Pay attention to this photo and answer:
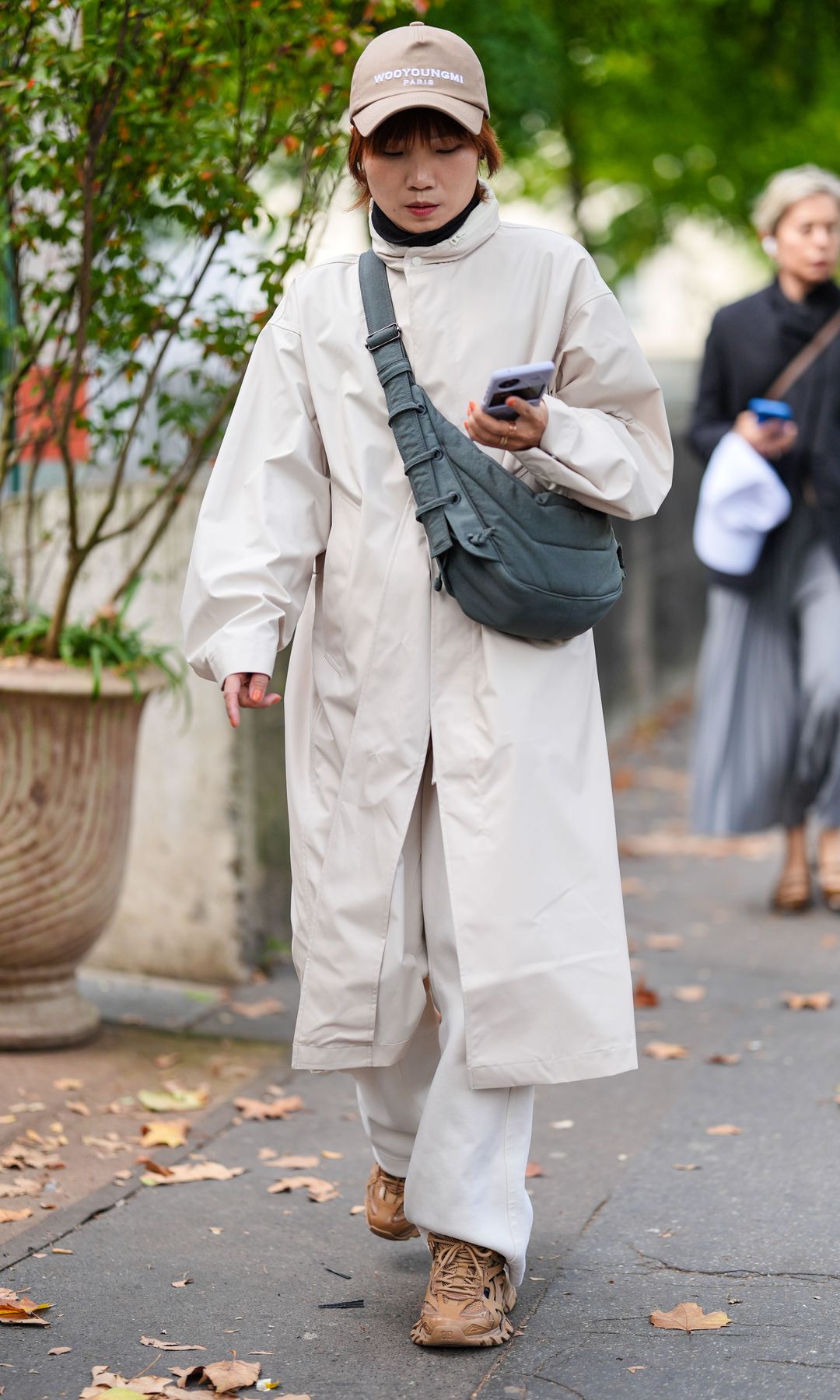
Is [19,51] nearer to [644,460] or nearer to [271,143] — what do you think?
[271,143]

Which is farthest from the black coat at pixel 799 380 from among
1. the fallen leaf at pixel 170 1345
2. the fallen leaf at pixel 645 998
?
the fallen leaf at pixel 170 1345

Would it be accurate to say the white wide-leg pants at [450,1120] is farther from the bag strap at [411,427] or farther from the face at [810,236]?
the face at [810,236]

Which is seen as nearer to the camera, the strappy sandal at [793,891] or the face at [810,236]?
the face at [810,236]

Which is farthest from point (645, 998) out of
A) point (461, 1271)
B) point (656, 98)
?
point (656, 98)

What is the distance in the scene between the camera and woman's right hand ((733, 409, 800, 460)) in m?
5.74

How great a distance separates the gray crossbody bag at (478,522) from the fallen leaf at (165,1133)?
170cm

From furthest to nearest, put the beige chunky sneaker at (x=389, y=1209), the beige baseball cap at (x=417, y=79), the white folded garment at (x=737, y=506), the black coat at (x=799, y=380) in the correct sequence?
the black coat at (x=799, y=380) → the white folded garment at (x=737, y=506) → the beige chunky sneaker at (x=389, y=1209) → the beige baseball cap at (x=417, y=79)

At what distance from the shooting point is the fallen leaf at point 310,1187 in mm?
3838

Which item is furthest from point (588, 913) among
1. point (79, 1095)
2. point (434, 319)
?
point (79, 1095)

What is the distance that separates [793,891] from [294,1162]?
277 centimetres

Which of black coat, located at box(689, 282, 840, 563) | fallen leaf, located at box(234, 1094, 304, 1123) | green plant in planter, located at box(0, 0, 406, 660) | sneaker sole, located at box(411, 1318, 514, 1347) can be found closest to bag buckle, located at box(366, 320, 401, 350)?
green plant in planter, located at box(0, 0, 406, 660)

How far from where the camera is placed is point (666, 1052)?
190 inches

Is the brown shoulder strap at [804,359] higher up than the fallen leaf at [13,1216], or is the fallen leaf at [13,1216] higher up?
the brown shoulder strap at [804,359]

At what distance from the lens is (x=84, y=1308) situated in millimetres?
3240
